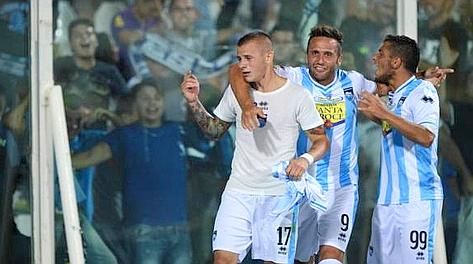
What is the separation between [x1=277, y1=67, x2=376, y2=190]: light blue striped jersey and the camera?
28.0 ft

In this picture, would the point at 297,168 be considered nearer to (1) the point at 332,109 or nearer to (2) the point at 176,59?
(1) the point at 332,109

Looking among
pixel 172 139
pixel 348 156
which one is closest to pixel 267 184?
pixel 348 156

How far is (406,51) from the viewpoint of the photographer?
8414 mm

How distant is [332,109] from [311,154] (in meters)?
0.74

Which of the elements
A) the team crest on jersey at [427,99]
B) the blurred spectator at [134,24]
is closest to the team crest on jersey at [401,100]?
the team crest on jersey at [427,99]

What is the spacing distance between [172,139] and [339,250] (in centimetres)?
155

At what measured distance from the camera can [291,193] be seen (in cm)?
802

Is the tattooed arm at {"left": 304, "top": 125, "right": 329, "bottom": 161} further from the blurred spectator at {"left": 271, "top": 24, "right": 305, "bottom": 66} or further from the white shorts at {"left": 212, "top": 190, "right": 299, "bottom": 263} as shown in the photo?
the blurred spectator at {"left": 271, "top": 24, "right": 305, "bottom": 66}

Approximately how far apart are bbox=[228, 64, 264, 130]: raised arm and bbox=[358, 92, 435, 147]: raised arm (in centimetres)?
66

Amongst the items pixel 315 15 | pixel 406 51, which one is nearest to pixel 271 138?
pixel 406 51

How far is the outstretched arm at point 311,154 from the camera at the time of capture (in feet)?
25.3

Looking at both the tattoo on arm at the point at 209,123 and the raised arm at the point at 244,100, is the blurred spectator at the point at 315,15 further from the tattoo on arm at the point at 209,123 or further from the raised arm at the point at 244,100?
the tattoo on arm at the point at 209,123

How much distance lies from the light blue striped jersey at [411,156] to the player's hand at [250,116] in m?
0.95

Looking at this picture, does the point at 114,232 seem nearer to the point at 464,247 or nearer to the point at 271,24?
the point at 271,24
